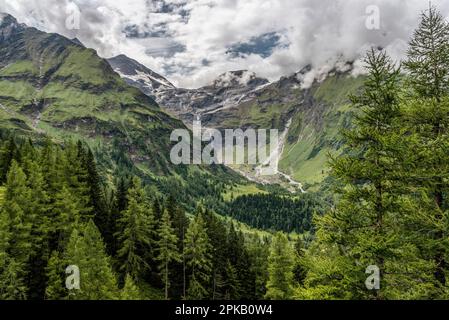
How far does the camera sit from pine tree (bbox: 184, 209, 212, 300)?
67750 mm

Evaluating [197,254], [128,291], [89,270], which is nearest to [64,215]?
[89,270]

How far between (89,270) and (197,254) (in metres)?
26.7

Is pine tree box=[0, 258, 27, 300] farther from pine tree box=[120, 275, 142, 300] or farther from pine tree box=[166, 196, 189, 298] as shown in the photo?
pine tree box=[166, 196, 189, 298]

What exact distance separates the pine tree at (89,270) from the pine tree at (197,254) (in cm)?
2216

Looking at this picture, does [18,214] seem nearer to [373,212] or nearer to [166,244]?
[166,244]

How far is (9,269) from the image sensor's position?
40125 millimetres

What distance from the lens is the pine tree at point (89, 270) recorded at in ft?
143

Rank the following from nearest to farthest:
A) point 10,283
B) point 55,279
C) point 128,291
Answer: point 10,283
point 128,291
point 55,279

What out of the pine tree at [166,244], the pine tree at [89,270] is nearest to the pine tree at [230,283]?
the pine tree at [166,244]

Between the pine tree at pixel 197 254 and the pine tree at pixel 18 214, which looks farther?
the pine tree at pixel 197 254

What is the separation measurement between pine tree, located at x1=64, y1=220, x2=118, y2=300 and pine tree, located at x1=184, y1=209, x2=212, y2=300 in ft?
72.7

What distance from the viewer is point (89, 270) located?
44.5m

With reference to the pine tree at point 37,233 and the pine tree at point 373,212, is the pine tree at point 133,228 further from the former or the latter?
the pine tree at point 373,212
